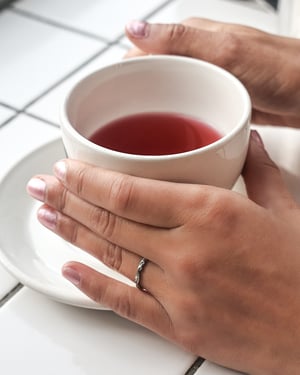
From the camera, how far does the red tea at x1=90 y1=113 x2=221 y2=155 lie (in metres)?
0.50

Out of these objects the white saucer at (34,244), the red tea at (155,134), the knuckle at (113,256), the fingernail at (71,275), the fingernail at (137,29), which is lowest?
the white saucer at (34,244)

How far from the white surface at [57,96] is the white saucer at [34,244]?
11cm

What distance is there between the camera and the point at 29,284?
46 centimetres

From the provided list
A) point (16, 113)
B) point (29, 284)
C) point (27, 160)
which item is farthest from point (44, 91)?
point (29, 284)

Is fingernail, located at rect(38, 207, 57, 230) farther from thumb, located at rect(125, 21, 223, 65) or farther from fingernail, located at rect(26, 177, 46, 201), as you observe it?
thumb, located at rect(125, 21, 223, 65)

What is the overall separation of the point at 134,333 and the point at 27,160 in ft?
0.58

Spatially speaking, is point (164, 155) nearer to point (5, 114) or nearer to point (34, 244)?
point (34, 244)

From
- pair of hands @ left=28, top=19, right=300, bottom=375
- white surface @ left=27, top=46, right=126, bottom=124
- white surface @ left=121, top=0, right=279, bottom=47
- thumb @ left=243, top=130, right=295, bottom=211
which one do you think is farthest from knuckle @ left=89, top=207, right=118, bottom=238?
white surface @ left=121, top=0, right=279, bottom=47

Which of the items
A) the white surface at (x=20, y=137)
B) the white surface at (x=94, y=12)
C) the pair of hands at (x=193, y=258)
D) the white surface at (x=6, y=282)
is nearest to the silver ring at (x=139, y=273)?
the pair of hands at (x=193, y=258)

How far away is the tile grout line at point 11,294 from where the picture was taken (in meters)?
0.49

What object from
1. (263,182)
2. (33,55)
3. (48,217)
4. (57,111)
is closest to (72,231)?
(48,217)

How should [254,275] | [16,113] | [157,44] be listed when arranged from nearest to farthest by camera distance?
[254,275] < [157,44] < [16,113]

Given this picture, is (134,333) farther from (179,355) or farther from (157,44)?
(157,44)

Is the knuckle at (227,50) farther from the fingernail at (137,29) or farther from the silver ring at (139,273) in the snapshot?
the silver ring at (139,273)
